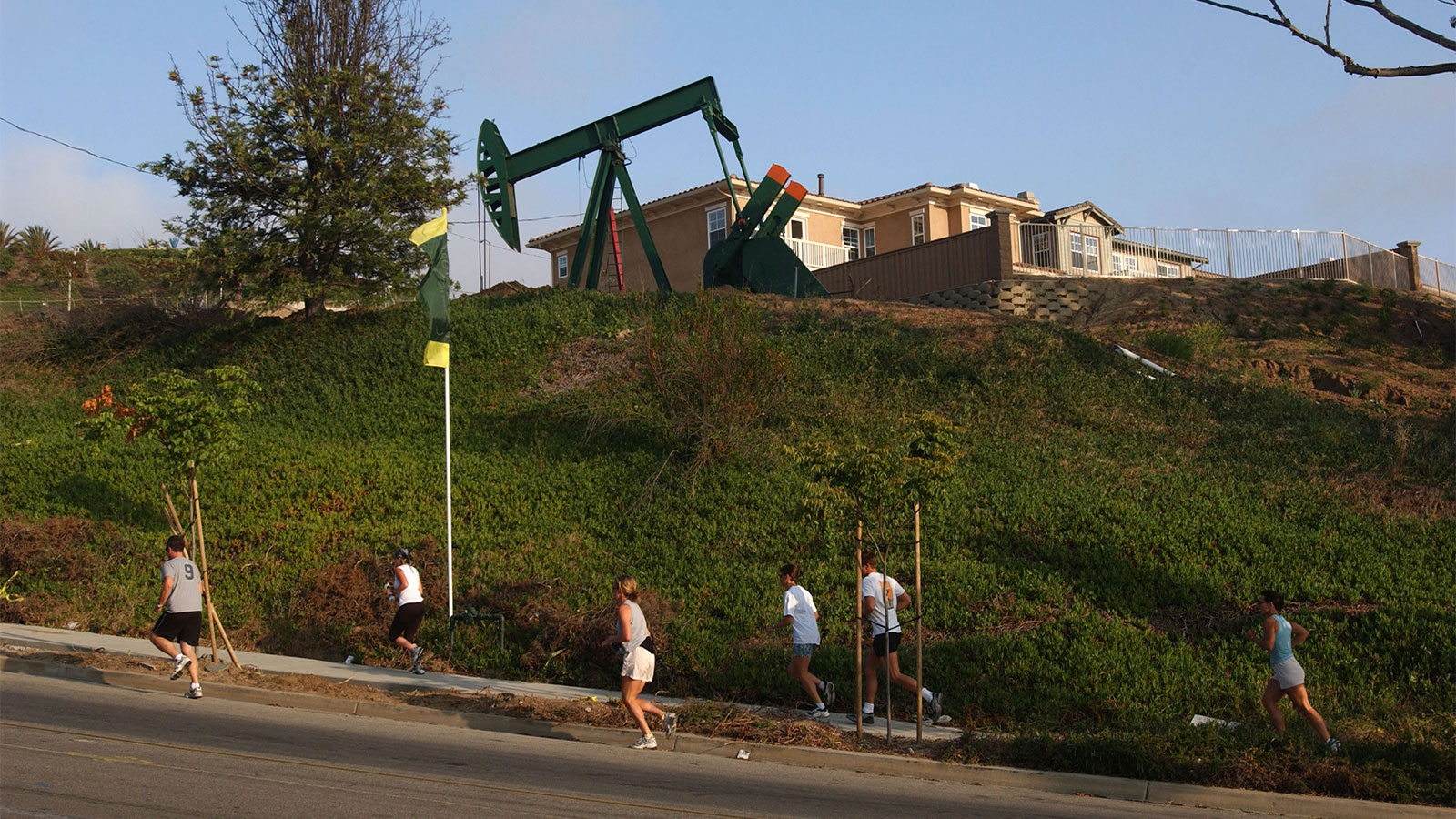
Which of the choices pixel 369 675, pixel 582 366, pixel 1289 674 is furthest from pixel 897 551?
pixel 582 366

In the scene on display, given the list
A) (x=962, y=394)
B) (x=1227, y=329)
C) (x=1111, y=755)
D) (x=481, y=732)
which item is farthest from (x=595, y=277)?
(x=1111, y=755)

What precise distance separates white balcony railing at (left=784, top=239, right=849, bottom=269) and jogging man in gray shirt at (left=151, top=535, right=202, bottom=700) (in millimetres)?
24147

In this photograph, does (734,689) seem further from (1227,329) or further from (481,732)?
(1227,329)

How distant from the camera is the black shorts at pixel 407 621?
12414 millimetres

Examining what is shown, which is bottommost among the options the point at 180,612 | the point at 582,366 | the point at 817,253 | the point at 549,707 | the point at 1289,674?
the point at 549,707

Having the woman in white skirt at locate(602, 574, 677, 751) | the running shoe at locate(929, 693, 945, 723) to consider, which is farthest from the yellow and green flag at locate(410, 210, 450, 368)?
the running shoe at locate(929, 693, 945, 723)

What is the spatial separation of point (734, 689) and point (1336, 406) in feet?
42.2

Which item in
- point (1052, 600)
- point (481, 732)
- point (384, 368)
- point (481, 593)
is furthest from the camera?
point (384, 368)

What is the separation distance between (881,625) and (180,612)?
6.67 meters

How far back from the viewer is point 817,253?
34.6 m

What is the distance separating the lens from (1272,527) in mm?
14180

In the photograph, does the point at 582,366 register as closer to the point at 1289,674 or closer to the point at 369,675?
the point at 369,675

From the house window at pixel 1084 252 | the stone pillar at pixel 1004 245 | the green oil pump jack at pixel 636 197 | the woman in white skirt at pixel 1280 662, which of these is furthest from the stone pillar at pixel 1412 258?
the woman in white skirt at pixel 1280 662

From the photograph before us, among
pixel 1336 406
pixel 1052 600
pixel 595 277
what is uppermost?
pixel 595 277
